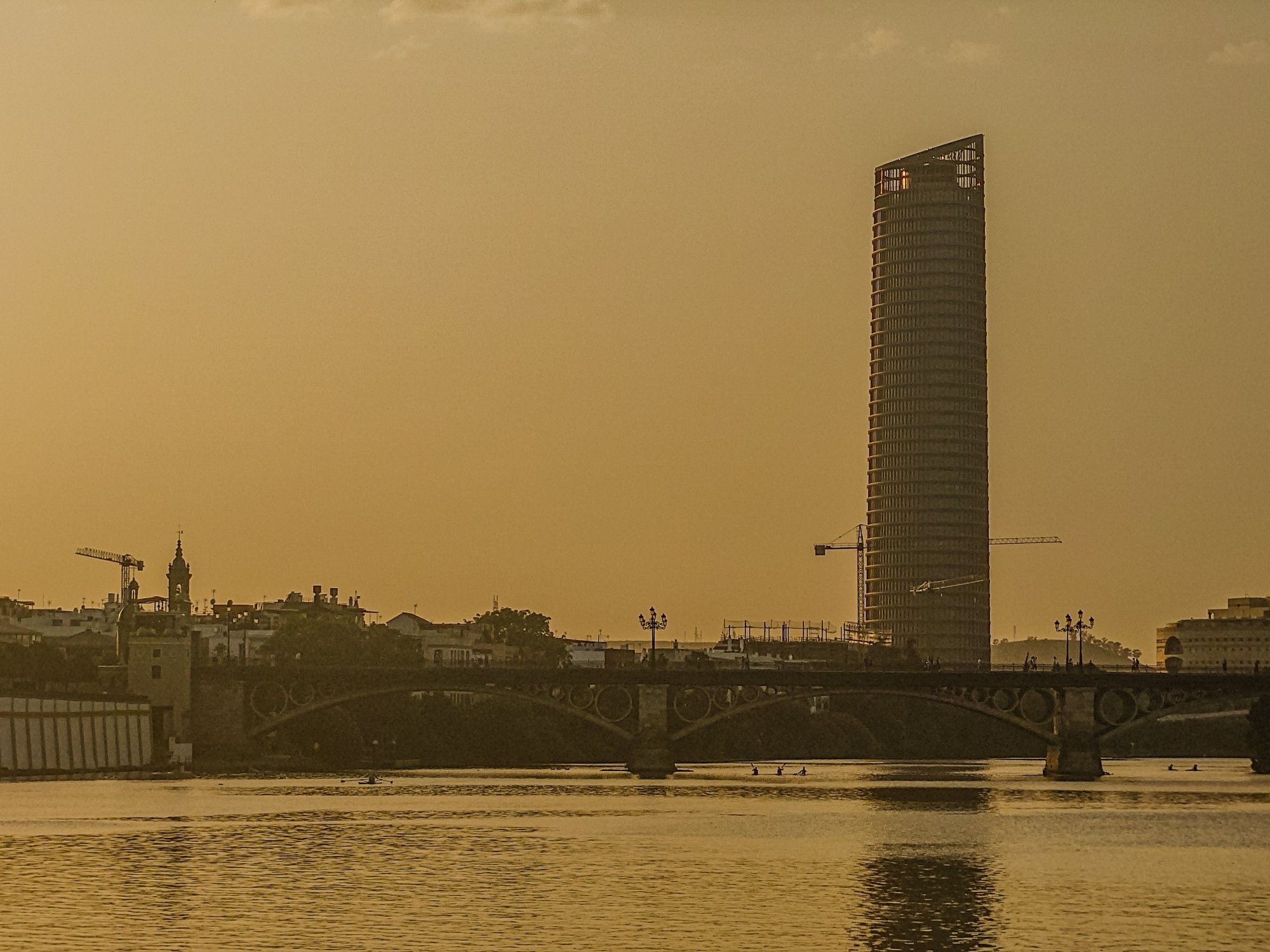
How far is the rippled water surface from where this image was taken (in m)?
75.4

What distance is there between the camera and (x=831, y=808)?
148 metres

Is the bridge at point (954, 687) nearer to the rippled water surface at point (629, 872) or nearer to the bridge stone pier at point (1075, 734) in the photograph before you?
the bridge stone pier at point (1075, 734)

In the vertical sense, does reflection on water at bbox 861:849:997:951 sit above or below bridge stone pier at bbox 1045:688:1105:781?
below

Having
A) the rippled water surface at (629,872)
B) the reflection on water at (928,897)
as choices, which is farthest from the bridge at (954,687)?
the reflection on water at (928,897)

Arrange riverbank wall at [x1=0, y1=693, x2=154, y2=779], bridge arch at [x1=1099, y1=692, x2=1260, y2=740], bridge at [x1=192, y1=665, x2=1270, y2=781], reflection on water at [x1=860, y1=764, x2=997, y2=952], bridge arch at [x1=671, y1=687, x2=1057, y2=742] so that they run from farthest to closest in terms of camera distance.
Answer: bridge at [x1=192, y1=665, x2=1270, y2=781], bridge arch at [x1=1099, y1=692, x2=1260, y2=740], bridge arch at [x1=671, y1=687, x2=1057, y2=742], riverbank wall at [x1=0, y1=693, x2=154, y2=779], reflection on water at [x1=860, y1=764, x2=997, y2=952]

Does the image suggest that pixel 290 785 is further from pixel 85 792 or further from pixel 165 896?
pixel 165 896

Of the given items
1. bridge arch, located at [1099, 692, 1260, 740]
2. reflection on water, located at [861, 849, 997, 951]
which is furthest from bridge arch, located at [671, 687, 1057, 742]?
reflection on water, located at [861, 849, 997, 951]

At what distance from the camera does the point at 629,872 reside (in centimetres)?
9731

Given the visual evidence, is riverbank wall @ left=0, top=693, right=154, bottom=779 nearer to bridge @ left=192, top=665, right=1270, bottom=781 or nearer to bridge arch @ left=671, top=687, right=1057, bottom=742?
bridge @ left=192, top=665, right=1270, bottom=781

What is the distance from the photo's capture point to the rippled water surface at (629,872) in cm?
7544

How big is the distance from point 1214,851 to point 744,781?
85489 millimetres

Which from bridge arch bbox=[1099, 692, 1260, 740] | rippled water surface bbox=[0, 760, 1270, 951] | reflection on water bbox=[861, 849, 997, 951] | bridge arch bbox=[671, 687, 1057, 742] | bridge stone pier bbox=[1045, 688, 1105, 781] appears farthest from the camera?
bridge stone pier bbox=[1045, 688, 1105, 781]

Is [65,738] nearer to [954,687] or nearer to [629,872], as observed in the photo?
[954,687]

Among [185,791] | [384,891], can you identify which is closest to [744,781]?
[185,791]
